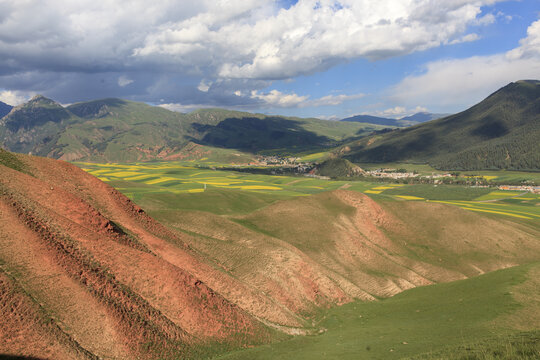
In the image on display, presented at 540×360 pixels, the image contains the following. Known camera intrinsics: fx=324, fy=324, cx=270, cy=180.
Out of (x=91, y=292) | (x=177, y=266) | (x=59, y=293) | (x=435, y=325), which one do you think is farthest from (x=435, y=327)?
(x=59, y=293)

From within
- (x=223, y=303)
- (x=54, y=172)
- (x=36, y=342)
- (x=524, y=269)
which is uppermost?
(x=54, y=172)

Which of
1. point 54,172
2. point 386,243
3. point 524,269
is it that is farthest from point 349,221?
point 54,172

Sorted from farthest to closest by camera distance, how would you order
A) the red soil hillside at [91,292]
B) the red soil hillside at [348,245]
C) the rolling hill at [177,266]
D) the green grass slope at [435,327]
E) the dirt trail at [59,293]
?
the red soil hillside at [348,245] → the rolling hill at [177,266] → the dirt trail at [59,293] → the red soil hillside at [91,292] → the green grass slope at [435,327]

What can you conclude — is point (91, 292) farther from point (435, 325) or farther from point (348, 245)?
point (348, 245)

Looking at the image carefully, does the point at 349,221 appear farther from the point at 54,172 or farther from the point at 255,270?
the point at 54,172

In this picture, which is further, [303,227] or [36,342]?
[303,227]

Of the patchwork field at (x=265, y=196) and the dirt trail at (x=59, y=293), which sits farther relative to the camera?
the patchwork field at (x=265, y=196)

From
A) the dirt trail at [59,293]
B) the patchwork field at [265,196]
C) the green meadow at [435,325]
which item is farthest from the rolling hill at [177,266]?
the patchwork field at [265,196]

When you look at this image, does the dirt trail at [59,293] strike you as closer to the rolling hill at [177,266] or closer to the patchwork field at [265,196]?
the rolling hill at [177,266]
